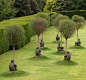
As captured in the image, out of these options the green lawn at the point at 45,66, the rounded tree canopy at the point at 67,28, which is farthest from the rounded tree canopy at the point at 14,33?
the rounded tree canopy at the point at 67,28

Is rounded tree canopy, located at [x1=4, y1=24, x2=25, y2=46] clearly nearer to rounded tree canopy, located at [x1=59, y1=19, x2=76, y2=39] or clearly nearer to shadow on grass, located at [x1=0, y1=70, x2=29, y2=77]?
shadow on grass, located at [x1=0, y1=70, x2=29, y2=77]

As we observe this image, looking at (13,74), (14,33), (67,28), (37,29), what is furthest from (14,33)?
(37,29)

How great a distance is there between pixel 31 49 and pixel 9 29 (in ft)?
32.2

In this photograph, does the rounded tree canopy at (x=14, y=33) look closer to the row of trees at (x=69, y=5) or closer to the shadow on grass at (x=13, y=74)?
the shadow on grass at (x=13, y=74)

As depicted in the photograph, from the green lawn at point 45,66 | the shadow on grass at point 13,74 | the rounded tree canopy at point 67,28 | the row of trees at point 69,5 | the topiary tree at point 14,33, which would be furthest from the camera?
the row of trees at point 69,5

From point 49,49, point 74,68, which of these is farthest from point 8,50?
point 74,68

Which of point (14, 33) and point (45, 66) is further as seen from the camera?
point (45, 66)

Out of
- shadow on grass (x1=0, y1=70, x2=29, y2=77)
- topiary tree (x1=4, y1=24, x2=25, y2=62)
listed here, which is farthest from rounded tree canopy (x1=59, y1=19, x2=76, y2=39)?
shadow on grass (x1=0, y1=70, x2=29, y2=77)

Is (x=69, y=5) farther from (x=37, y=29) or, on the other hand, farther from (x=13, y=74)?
(x=13, y=74)

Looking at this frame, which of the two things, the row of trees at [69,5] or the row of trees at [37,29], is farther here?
the row of trees at [69,5]

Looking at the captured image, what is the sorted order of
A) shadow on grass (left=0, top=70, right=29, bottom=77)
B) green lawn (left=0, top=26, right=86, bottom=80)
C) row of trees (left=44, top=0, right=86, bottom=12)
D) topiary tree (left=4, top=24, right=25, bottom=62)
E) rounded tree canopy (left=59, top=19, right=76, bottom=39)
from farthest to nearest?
1. row of trees (left=44, top=0, right=86, bottom=12)
2. rounded tree canopy (left=59, top=19, right=76, bottom=39)
3. topiary tree (left=4, top=24, right=25, bottom=62)
4. shadow on grass (left=0, top=70, right=29, bottom=77)
5. green lawn (left=0, top=26, right=86, bottom=80)

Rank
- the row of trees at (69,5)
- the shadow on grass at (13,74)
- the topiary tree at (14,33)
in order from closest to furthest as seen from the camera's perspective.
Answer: the shadow on grass at (13,74) < the topiary tree at (14,33) < the row of trees at (69,5)

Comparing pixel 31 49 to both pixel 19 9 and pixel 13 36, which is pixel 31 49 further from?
pixel 19 9

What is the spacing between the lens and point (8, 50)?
85.1ft
